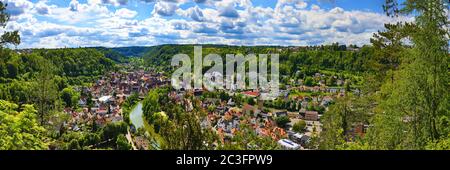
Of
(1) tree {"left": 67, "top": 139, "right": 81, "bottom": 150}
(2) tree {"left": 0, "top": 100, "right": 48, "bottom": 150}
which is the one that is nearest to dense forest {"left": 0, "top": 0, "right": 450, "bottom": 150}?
(2) tree {"left": 0, "top": 100, "right": 48, "bottom": 150}

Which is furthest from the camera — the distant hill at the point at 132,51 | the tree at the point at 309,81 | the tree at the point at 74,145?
the distant hill at the point at 132,51

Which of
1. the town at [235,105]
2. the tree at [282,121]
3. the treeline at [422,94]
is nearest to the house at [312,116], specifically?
the town at [235,105]

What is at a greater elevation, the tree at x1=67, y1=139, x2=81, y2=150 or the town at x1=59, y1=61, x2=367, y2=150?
the tree at x1=67, y1=139, x2=81, y2=150

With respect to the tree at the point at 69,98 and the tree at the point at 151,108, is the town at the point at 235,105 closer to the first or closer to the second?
the tree at the point at 69,98

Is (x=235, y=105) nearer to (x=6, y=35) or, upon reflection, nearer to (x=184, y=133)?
(x=6, y=35)

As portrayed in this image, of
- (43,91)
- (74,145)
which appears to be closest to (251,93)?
(74,145)

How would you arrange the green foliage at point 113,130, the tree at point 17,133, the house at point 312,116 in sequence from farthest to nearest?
the house at point 312,116 → the green foliage at point 113,130 → the tree at point 17,133

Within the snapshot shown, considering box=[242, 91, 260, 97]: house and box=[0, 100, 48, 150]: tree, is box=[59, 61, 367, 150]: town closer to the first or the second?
box=[242, 91, 260, 97]: house
